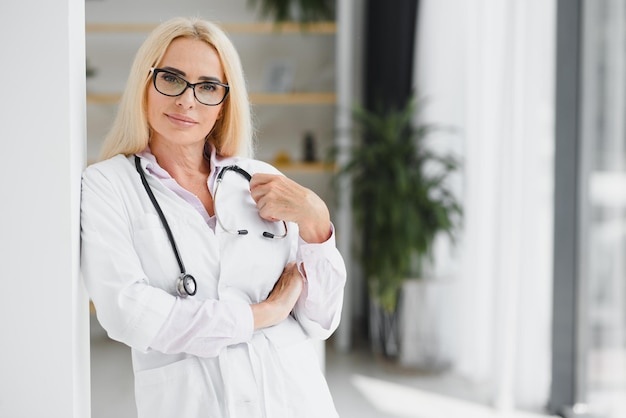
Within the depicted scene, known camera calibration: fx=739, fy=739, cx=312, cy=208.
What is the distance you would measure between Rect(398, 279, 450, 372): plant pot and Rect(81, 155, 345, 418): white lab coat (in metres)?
2.44

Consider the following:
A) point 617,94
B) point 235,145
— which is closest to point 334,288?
point 235,145

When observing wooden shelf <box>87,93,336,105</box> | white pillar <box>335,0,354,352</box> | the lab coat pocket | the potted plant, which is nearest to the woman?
the lab coat pocket

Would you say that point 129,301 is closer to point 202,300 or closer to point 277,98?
point 202,300

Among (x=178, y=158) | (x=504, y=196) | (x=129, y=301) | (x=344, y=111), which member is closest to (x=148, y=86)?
(x=178, y=158)

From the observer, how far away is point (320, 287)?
1.48 m

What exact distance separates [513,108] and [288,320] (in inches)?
82.6

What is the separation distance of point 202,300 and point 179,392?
0.17 meters

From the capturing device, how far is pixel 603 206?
287 cm

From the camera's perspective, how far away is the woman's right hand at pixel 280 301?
4.62 feet

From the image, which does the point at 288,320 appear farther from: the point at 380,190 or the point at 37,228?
the point at 380,190

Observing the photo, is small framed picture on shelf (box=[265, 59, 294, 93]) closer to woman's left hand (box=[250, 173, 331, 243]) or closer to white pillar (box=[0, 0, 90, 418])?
A: woman's left hand (box=[250, 173, 331, 243])

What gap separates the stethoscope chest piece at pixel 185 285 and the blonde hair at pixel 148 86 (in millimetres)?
282

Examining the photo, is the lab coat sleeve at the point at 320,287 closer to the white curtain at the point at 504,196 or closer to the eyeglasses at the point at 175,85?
the eyeglasses at the point at 175,85

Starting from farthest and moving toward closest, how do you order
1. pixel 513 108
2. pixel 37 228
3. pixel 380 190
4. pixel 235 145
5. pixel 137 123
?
pixel 380 190, pixel 513 108, pixel 235 145, pixel 137 123, pixel 37 228
